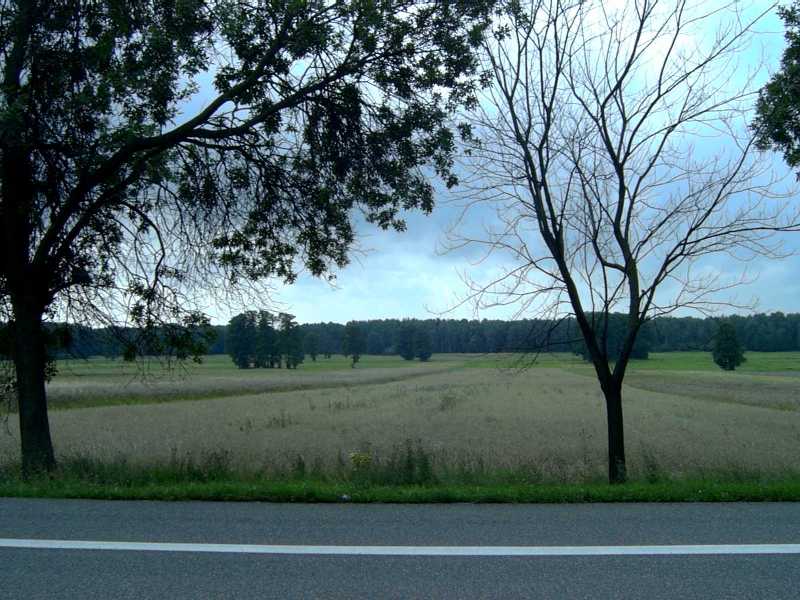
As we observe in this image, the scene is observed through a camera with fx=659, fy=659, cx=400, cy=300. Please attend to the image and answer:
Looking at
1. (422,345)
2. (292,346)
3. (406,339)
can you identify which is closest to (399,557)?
(292,346)

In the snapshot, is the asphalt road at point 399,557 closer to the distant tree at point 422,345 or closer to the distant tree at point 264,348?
the distant tree at point 264,348

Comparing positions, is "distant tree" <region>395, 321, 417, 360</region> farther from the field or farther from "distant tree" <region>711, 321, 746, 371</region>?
the field

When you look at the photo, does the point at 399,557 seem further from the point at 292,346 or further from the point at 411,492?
the point at 292,346

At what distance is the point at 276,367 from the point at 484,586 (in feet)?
280

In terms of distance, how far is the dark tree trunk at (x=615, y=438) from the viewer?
31.6ft

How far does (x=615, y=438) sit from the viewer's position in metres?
9.99

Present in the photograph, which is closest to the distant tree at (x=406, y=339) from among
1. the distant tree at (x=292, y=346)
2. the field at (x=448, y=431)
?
the distant tree at (x=292, y=346)

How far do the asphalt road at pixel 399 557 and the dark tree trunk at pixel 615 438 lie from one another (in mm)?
2961

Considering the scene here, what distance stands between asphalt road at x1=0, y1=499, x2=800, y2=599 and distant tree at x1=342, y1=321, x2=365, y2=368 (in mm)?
94389

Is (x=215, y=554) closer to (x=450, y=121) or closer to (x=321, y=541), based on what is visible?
(x=321, y=541)

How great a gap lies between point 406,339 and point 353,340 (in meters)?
10.1

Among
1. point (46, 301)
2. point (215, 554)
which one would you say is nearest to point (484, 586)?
point (215, 554)

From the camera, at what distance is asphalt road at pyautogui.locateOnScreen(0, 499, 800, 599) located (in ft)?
14.2

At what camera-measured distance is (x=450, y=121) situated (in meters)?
10.3
